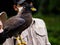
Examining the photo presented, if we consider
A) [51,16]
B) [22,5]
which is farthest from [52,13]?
[22,5]

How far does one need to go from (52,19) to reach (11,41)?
8907mm

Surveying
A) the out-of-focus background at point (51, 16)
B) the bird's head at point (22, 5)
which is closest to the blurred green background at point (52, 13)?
the out-of-focus background at point (51, 16)

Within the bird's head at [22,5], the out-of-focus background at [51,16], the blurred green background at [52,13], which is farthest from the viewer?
the blurred green background at [52,13]

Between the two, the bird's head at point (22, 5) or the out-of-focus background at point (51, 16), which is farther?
the out-of-focus background at point (51, 16)

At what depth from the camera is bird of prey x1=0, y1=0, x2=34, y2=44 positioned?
10.7ft

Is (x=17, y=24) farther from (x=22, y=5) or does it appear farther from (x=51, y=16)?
(x=51, y=16)

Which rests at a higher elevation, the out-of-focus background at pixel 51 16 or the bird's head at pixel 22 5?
the bird's head at pixel 22 5

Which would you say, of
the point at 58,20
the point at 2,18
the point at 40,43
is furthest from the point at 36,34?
the point at 58,20

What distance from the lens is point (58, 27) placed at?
1088 cm

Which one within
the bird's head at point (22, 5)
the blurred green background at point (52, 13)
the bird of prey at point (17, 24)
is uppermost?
the bird's head at point (22, 5)

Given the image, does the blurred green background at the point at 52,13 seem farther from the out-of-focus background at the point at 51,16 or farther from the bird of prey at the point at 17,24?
the bird of prey at the point at 17,24

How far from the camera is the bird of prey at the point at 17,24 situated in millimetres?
3272

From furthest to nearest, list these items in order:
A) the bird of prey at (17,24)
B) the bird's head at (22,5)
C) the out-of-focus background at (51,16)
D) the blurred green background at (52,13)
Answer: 1. the blurred green background at (52,13)
2. the out-of-focus background at (51,16)
3. the bird's head at (22,5)
4. the bird of prey at (17,24)

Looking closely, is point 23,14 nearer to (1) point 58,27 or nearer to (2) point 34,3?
(2) point 34,3
